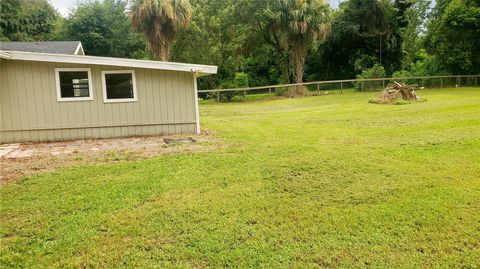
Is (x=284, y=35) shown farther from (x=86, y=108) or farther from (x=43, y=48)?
(x=86, y=108)

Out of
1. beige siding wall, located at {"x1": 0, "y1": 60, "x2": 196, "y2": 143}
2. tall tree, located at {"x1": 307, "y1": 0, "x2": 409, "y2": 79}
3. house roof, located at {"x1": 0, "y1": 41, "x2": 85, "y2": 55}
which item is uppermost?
tall tree, located at {"x1": 307, "y1": 0, "x2": 409, "y2": 79}

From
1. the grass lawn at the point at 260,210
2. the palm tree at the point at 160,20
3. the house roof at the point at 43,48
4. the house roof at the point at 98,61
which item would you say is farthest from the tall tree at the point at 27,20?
the grass lawn at the point at 260,210

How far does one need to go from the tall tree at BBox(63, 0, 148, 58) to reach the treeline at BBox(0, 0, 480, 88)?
2.8 inches

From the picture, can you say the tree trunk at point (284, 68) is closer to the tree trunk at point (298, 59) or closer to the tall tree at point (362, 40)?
the tree trunk at point (298, 59)

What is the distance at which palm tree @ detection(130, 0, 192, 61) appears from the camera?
16.8m

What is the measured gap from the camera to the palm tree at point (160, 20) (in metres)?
16.8

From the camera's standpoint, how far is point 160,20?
55.9 ft

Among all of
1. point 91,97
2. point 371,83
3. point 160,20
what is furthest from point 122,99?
point 371,83

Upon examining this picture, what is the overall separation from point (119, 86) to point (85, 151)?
2168mm

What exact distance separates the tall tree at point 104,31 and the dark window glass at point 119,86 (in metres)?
18.5

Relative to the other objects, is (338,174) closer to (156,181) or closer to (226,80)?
(156,181)

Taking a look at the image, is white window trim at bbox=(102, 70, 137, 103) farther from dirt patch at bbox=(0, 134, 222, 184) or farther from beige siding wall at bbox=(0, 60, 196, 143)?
dirt patch at bbox=(0, 134, 222, 184)

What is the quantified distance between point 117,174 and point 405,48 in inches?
1024

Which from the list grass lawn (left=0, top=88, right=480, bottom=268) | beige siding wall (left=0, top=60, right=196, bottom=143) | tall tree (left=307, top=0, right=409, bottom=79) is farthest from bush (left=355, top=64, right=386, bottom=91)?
grass lawn (left=0, top=88, right=480, bottom=268)
